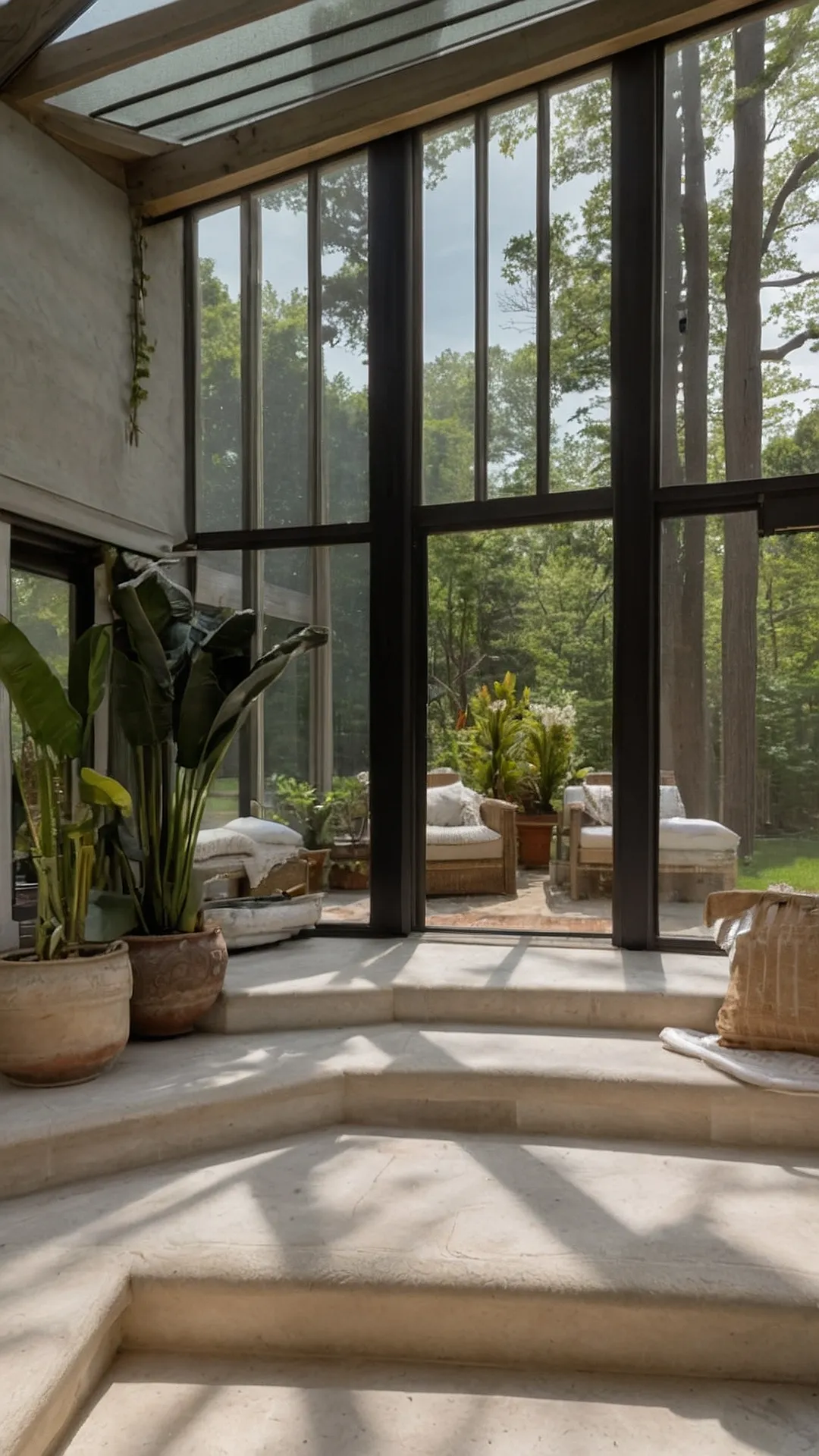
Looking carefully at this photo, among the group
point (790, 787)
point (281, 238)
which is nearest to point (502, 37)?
point (281, 238)

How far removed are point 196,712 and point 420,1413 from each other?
249cm

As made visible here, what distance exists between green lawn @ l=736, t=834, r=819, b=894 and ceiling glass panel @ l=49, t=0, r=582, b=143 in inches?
150

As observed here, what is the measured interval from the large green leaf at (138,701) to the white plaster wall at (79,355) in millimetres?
781

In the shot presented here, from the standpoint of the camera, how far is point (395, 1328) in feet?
7.67

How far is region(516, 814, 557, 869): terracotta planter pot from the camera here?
22.7ft

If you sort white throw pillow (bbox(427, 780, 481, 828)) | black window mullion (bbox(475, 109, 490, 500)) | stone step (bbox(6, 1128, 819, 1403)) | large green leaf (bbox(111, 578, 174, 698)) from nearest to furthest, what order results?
stone step (bbox(6, 1128, 819, 1403)) < large green leaf (bbox(111, 578, 174, 698)) < black window mullion (bbox(475, 109, 490, 500)) < white throw pillow (bbox(427, 780, 481, 828))

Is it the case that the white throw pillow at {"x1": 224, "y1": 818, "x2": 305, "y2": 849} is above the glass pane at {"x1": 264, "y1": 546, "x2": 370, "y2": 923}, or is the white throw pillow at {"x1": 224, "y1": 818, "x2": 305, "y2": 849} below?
below

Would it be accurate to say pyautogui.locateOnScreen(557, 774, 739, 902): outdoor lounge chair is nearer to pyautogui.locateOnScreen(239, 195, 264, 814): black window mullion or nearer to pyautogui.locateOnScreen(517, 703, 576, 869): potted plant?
pyautogui.locateOnScreen(239, 195, 264, 814): black window mullion

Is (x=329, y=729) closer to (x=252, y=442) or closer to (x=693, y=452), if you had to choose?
(x=252, y=442)

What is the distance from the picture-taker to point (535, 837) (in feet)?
23.2

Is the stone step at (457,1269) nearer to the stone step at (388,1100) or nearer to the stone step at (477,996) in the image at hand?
the stone step at (388,1100)

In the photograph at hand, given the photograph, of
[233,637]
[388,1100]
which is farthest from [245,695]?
[388,1100]

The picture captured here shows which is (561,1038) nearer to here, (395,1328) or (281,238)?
(395,1328)

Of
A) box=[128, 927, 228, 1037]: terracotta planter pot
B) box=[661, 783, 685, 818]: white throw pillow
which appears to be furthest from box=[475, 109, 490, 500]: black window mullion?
box=[128, 927, 228, 1037]: terracotta planter pot
